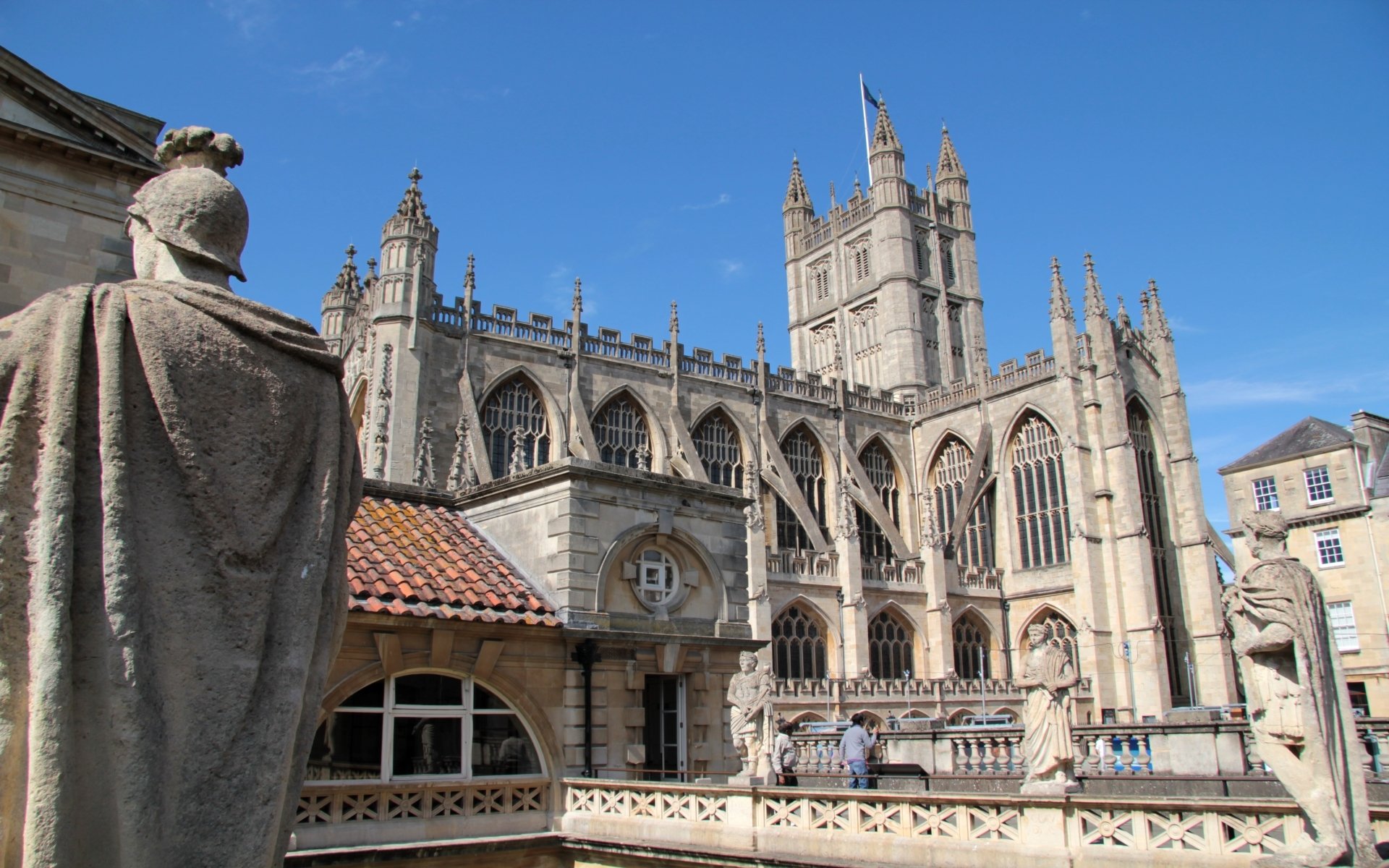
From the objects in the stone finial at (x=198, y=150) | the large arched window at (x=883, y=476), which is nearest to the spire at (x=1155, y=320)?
the large arched window at (x=883, y=476)

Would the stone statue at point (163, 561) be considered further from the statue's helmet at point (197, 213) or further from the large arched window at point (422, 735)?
the large arched window at point (422, 735)

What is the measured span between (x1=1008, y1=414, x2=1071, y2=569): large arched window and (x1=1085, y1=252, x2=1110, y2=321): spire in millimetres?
4445

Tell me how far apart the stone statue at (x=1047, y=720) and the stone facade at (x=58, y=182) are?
13.0 meters

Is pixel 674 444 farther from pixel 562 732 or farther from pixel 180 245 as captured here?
pixel 180 245

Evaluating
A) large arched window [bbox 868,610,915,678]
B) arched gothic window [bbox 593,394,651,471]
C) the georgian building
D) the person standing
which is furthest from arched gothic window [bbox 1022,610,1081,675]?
the person standing

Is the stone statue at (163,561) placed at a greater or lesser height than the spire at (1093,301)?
lesser

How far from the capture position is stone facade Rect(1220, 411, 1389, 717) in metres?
31.5

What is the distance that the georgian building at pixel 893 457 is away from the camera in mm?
32312

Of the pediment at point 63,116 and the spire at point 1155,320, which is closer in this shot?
the pediment at point 63,116

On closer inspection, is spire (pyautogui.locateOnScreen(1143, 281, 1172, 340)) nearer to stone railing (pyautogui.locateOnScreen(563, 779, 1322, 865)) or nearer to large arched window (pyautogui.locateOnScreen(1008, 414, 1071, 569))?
large arched window (pyautogui.locateOnScreen(1008, 414, 1071, 569))

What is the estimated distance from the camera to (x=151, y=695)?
8.21 ft

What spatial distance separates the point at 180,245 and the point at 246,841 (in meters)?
1.61

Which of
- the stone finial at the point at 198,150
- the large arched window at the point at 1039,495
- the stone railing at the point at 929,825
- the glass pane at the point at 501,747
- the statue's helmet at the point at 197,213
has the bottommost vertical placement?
the stone railing at the point at 929,825

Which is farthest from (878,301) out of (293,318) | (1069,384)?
(293,318)
